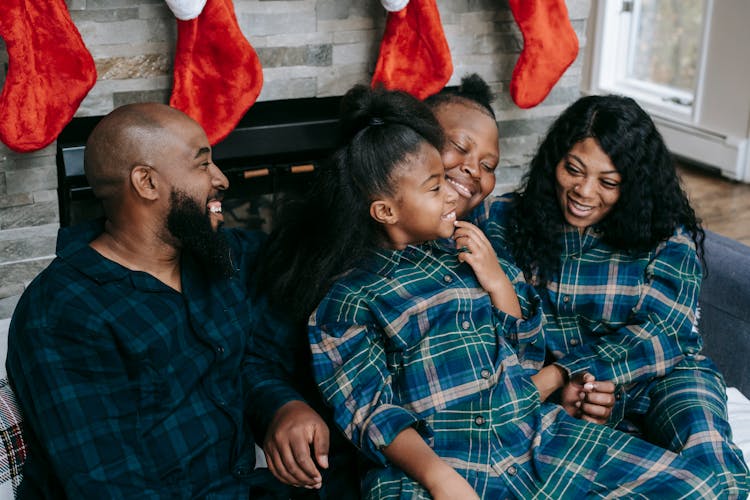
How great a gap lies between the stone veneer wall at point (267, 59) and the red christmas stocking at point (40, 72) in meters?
0.09

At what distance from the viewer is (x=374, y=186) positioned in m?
1.35

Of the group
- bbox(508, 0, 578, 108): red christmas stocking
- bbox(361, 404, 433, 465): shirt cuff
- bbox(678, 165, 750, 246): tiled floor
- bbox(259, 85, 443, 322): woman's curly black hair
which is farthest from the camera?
bbox(678, 165, 750, 246): tiled floor

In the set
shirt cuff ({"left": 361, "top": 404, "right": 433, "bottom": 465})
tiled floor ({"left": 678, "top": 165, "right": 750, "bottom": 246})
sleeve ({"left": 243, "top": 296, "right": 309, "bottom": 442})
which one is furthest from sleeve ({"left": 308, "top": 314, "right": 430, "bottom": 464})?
tiled floor ({"left": 678, "top": 165, "right": 750, "bottom": 246})

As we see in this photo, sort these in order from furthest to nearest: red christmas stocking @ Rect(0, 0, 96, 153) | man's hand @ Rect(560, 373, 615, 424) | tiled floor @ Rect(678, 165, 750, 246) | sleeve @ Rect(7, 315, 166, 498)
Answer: tiled floor @ Rect(678, 165, 750, 246) < red christmas stocking @ Rect(0, 0, 96, 153) < man's hand @ Rect(560, 373, 615, 424) < sleeve @ Rect(7, 315, 166, 498)

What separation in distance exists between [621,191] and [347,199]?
553 mm

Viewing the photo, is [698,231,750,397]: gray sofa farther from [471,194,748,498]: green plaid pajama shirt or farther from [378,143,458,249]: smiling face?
[378,143,458,249]: smiling face

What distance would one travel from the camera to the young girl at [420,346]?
1.29 meters

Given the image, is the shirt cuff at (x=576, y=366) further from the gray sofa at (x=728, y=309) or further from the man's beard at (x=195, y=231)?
the man's beard at (x=195, y=231)

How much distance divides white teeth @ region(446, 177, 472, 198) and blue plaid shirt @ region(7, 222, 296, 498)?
42cm

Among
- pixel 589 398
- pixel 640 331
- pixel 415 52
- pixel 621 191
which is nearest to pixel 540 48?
pixel 415 52

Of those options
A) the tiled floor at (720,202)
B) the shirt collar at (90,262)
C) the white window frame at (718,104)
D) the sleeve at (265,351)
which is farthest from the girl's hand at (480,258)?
the white window frame at (718,104)

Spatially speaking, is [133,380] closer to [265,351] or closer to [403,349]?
[265,351]

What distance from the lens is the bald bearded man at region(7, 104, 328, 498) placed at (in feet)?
3.79

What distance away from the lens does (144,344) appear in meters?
1.24
